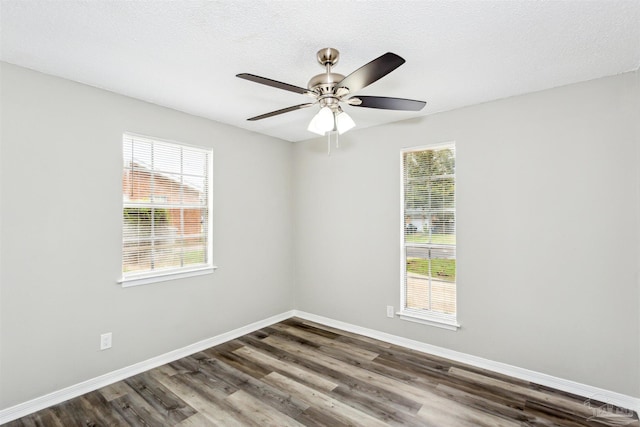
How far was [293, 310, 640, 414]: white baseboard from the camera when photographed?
240 cm

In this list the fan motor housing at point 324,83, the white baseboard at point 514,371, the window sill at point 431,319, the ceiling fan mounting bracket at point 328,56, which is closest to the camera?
the fan motor housing at point 324,83

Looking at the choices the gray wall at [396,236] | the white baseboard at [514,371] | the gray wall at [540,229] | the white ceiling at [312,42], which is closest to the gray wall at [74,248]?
the gray wall at [396,236]

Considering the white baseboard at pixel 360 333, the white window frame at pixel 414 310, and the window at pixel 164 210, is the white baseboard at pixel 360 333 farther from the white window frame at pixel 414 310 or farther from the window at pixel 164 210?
the window at pixel 164 210

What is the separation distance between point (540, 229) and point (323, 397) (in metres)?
2.35

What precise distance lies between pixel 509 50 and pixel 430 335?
2.70 meters

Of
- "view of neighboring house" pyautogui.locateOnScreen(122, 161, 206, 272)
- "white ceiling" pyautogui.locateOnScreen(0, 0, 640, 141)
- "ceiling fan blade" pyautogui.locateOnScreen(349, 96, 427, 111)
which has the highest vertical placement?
"white ceiling" pyautogui.locateOnScreen(0, 0, 640, 141)

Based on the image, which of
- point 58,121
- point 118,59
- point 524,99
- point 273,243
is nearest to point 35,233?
point 58,121

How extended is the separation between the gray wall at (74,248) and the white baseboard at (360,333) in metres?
0.06

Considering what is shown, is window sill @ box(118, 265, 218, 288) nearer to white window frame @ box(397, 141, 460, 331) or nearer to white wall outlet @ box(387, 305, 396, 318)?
white wall outlet @ box(387, 305, 396, 318)

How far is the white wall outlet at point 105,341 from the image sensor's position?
268 centimetres

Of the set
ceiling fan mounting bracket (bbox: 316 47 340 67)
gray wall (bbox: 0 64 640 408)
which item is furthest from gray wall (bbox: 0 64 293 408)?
ceiling fan mounting bracket (bbox: 316 47 340 67)

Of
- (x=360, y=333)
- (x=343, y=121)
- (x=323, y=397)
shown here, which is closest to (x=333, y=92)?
(x=343, y=121)

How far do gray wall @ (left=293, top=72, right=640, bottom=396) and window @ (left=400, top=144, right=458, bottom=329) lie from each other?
4.2 inches

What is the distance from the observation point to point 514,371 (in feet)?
9.27
